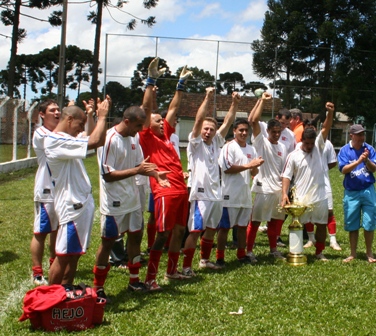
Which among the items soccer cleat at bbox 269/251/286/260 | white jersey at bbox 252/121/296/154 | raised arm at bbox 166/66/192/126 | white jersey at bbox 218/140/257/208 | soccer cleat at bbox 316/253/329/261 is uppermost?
raised arm at bbox 166/66/192/126

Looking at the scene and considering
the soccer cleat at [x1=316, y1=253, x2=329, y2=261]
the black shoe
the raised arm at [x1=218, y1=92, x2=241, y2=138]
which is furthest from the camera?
the soccer cleat at [x1=316, y1=253, x2=329, y2=261]

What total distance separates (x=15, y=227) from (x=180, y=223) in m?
4.72

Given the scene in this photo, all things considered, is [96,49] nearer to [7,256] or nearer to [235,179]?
[7,256]

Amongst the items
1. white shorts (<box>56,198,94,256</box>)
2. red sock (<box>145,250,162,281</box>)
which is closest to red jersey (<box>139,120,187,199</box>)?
red sock (<box>145,250,162,281</box>)

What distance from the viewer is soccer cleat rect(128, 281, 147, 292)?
6.10 meters

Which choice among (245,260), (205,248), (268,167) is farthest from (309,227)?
(205,248)

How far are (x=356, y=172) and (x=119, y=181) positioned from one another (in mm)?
3778

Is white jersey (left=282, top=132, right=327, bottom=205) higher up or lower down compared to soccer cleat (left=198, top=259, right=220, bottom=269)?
higher up

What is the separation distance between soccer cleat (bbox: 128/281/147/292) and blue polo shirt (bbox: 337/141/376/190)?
3510mm

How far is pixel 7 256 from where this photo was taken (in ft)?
25.4

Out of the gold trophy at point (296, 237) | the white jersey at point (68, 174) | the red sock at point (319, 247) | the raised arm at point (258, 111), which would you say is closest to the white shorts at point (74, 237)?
the white jersey at point (68, 174)

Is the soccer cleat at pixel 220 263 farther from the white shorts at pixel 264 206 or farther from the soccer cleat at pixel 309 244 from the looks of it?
the soccer cleat at pixel 309 244

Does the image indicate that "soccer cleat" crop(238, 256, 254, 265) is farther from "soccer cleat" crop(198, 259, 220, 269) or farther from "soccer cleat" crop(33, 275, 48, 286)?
"soccer cleat" crop(33, 275, 48, 286)

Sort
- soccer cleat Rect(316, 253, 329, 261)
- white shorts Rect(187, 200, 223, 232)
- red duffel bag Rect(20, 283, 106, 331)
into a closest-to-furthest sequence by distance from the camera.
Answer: red duffel bag Rect(20, 283, 106, 331) < white shorts Rect(187, 200, 223, 232) < soccer cleat Rect(316, 253, 329, 261)
